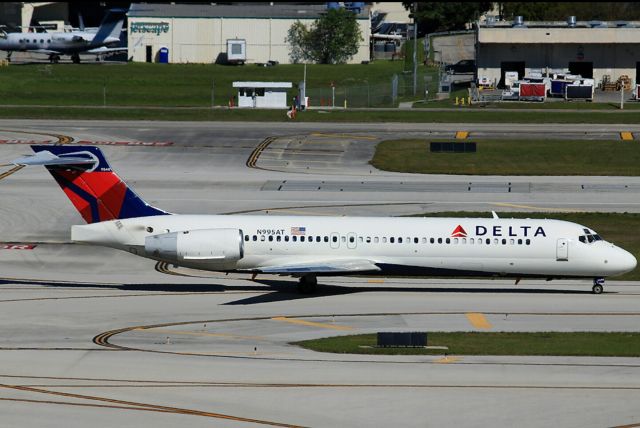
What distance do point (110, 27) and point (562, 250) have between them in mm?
108425

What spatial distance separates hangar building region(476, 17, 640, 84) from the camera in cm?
12294

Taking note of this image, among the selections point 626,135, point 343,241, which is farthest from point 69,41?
point 343,241

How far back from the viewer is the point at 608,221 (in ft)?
192

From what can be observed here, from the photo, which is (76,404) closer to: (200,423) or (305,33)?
(200,423)

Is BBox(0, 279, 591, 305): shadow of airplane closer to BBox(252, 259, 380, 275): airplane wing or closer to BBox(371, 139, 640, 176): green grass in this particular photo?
BBox(252, 259, 380, 275): airplane wing

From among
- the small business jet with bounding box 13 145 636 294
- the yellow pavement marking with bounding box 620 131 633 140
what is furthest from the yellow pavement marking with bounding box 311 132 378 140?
the small business jet with bounding box 13 145 636 294

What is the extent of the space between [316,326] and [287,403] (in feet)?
30.8

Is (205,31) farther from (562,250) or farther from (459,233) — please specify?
(562,250)

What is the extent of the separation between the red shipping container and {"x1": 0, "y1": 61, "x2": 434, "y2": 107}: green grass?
47.8 feet

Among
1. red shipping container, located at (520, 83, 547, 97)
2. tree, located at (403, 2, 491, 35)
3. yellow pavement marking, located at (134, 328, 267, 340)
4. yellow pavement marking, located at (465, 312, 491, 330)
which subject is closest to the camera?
yellow pavement marking, located at (134, 328, 267, 340)

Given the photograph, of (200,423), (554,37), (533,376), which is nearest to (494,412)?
(533,376)

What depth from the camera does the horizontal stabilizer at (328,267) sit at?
141ft

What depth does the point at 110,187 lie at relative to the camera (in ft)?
144

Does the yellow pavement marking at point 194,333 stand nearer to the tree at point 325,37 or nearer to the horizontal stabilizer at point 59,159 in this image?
the horizontal stabilizer at point 59,159
